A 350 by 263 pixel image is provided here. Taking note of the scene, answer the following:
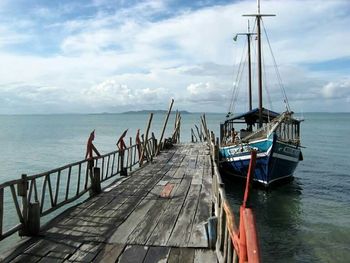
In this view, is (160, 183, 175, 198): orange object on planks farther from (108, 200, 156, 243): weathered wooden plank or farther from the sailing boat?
the sailing boat

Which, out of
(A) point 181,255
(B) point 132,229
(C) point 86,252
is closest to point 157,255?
(A) point 181,255

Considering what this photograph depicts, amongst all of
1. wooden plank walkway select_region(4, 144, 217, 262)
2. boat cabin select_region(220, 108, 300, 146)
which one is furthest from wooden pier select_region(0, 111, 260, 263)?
boat cabin select_region(220, 108, 300, 146)

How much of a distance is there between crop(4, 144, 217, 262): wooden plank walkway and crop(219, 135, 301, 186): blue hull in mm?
7595

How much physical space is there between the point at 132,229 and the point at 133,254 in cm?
129

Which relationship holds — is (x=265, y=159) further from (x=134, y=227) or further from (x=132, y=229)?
(x=132, y=229)

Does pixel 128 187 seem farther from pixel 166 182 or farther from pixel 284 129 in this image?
pixel 284 129

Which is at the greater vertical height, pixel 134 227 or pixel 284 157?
pixel 134 227

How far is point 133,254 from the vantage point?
6289 mm

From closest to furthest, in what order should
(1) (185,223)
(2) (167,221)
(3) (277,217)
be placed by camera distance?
(1) (185,223)
(2) (167,221)
(3) (277,217)

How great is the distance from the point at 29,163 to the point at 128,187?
78.9 ft

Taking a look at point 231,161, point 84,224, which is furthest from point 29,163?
point 84,224

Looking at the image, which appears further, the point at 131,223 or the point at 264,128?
the point at 264,128

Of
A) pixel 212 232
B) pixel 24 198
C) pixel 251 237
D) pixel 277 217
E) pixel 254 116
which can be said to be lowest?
pixel 277 217

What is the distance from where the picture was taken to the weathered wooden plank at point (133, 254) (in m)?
6.05
